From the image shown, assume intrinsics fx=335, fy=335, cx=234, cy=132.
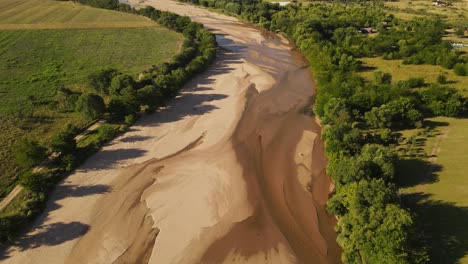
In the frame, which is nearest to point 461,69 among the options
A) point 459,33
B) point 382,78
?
point 382,78

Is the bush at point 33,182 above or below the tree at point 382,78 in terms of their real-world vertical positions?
below

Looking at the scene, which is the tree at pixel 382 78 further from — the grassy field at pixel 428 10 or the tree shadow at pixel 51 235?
the grassy field at pixel 428 10

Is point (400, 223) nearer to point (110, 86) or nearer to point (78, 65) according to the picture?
point (110, 86)

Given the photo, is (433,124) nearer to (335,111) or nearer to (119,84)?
(335,111)

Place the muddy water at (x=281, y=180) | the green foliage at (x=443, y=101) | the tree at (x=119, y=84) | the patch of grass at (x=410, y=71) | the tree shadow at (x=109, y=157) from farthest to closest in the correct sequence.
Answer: the patch of grass at (x=410, y=71) < the tree at (x=119, y=84) < the green foliage at (x=443, y=101) < the tree shadow at (x=109, y=157) < the muddy water at (x=281, y=180)

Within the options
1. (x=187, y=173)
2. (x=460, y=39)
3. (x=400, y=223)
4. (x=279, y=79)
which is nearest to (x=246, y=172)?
(x=187, y=173)

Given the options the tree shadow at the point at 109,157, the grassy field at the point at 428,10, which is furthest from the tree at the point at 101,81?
the grassy field at the point at 428,10
